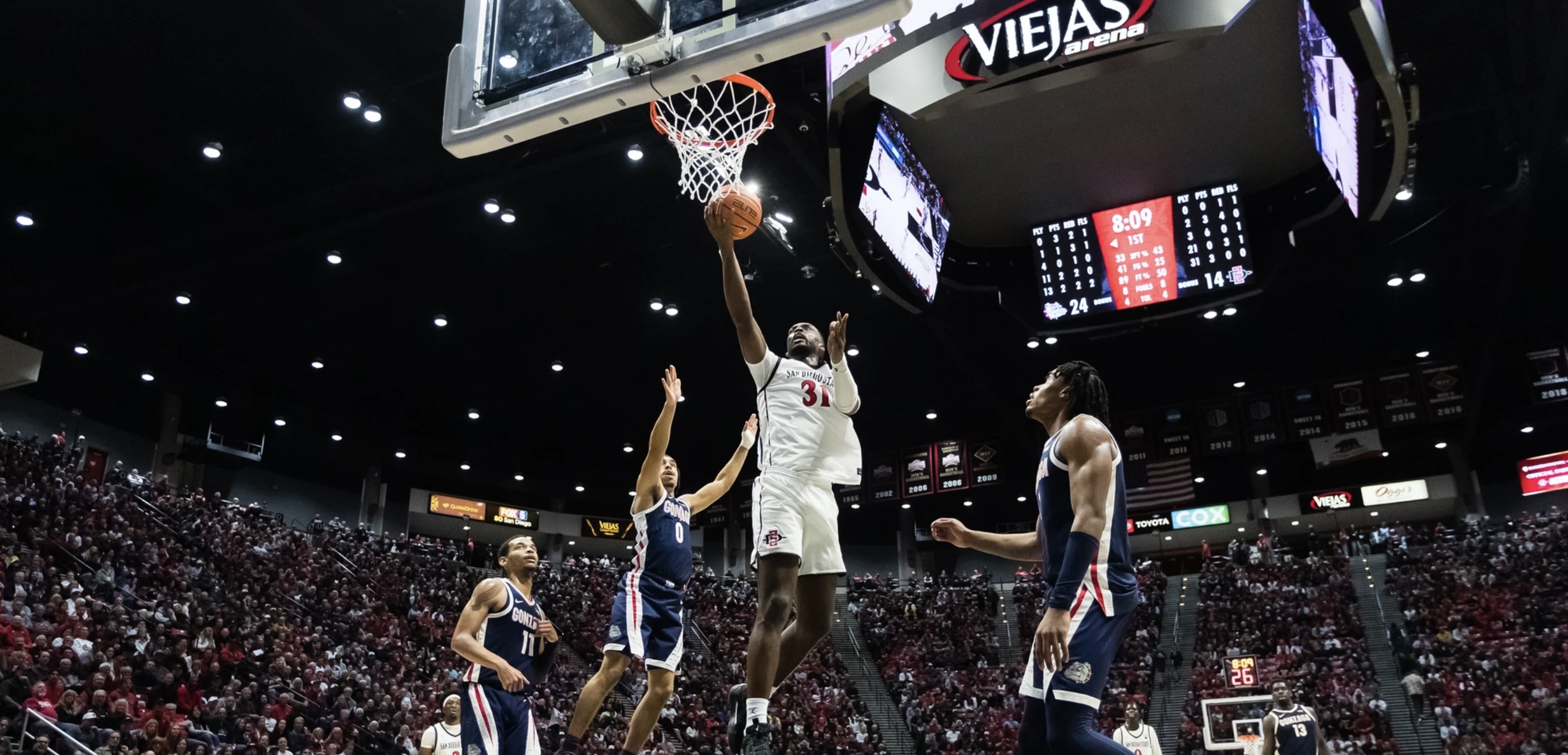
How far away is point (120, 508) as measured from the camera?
17281mm

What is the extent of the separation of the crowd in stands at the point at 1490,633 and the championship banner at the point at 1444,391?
3.12m

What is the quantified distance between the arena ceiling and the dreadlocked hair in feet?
20.0

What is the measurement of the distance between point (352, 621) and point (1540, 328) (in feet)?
74.3

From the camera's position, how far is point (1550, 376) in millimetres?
17609

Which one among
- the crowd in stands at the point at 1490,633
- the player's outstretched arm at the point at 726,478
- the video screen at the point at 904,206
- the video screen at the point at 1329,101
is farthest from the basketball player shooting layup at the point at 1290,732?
the crowd in stands at the point at 1490,633

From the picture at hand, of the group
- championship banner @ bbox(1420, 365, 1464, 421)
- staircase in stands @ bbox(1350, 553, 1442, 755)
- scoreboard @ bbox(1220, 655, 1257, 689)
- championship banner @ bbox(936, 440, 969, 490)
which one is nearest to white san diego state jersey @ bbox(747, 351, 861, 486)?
staircase in stands @ bbox(1350, 553, 1442, 755)

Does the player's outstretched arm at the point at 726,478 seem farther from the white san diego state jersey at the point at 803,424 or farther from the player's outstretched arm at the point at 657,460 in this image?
the white san diego state jersey at the point at 803,424

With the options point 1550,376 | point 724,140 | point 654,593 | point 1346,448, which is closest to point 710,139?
point 724,140

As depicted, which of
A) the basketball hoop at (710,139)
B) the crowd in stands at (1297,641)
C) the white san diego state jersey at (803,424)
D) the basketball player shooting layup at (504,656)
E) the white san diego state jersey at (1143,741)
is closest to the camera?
the white san diego state jersey at (803,424)

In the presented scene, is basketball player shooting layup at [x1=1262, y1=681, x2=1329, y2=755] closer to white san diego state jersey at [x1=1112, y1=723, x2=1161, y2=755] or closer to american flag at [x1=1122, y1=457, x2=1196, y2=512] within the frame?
white san diego state jersey at [x1=1112, y1=723, x2=1161, y2=755]

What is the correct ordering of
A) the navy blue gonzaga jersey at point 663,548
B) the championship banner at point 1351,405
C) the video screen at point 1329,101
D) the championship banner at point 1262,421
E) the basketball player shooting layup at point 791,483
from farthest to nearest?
the championship banner at point 1262,421
the championship banner at point 1351,405
the video screen at point 1329,101
the navy blue gonzaga jersey at point 663,548
the basketball player shooting layup at point 791,483

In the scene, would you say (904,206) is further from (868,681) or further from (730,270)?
(868,681)

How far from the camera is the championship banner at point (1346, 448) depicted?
22625 millimetres

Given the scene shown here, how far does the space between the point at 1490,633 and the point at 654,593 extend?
17.7m
